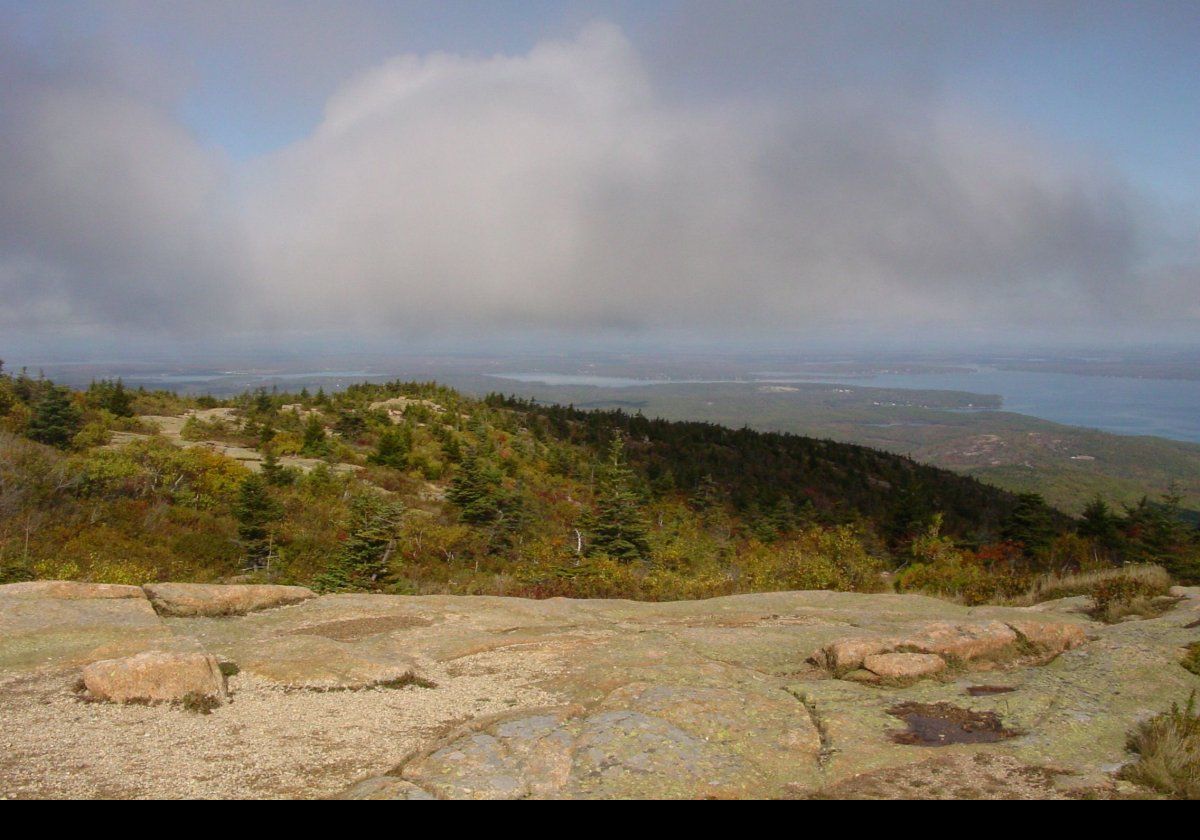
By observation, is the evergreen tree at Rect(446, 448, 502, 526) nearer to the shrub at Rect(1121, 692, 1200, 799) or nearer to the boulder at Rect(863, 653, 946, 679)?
the boulder at Rect(863, 653, 946, 679)

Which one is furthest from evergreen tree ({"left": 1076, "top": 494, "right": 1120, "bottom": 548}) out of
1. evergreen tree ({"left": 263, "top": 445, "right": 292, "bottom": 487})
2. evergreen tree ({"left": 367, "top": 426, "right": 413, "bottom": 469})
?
evergreen tree ({"left": 263, "top": 445, "right": 292, "bottom": 487})

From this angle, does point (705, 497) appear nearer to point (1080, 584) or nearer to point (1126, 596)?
point (1080, 584)

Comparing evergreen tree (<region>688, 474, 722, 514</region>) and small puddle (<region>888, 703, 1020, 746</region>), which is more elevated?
small puddle (<region>888, 703, 1020, 746</region>)

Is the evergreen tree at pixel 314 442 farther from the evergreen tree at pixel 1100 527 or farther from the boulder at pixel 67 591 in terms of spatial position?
the evergreen tree at pixel 1100 527

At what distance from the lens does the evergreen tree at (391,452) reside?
32.3 metres

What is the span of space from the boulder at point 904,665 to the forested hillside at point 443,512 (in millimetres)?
6629

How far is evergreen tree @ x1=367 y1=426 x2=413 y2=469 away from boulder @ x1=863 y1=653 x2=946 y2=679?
95.4 ft

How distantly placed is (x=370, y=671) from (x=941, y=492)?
5383cm

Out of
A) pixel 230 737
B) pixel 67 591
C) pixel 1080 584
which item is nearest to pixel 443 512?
pixel 67 591

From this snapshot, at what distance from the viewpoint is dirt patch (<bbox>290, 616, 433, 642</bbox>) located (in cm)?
758

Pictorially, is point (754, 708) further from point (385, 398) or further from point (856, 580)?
point (385, 398)

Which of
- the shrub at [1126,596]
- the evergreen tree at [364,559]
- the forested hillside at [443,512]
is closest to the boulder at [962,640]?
the shrub at [1126,596]

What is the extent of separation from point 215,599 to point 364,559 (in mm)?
8969
